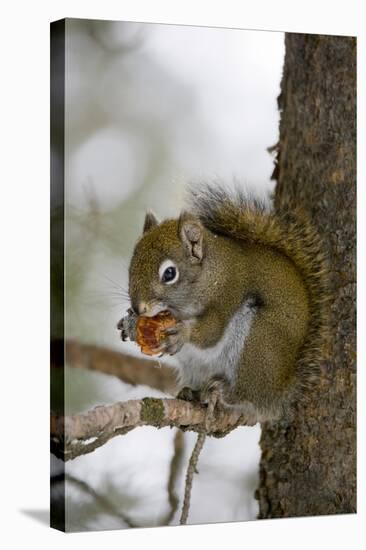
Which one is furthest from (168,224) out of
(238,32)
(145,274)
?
(238,32)

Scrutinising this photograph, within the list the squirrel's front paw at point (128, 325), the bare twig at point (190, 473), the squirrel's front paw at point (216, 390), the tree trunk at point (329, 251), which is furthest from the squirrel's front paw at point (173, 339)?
the tree trunk at point (329, 251)

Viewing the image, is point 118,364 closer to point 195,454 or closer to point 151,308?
point 151,308

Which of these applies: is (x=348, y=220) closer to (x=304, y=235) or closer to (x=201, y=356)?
(x=304, y=235)

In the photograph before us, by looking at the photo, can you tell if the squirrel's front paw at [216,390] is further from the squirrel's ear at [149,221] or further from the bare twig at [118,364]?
the squirrel's ear at [149,221]

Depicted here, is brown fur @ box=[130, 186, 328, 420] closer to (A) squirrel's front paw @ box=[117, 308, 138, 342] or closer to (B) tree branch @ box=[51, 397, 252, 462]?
(A) squirrel's front paw @ box=[117, 308, 138, 342]

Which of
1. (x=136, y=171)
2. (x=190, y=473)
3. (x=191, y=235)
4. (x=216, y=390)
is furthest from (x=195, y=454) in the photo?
(x=136, y=171)

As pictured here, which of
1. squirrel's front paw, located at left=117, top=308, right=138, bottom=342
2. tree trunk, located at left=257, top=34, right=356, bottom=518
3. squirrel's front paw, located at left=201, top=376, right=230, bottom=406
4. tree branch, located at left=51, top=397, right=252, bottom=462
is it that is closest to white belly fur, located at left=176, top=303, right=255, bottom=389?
squirrel's front paw, located at left=201, top=376, right=230, bottom=406
